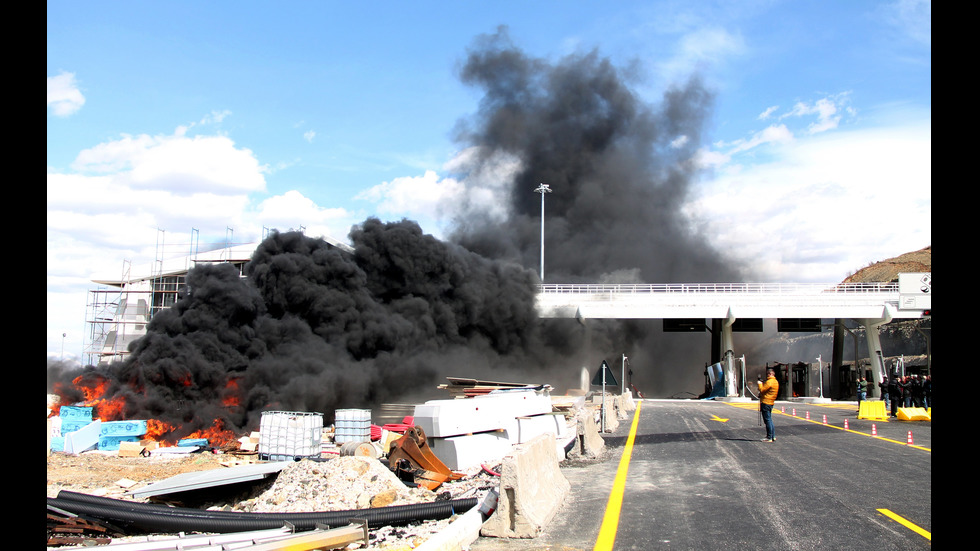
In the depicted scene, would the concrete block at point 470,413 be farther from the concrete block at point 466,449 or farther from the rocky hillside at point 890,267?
the rocky hillside at point 890,267

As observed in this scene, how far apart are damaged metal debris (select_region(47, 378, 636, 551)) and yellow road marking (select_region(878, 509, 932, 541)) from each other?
3520 millimetres

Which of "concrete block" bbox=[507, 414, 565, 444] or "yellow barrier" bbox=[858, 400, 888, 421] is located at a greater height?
"concrete block" bbox=[507, 414, 565, 444]

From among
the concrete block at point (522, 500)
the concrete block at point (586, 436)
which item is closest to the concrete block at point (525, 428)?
the concrete block at point (586, 436)

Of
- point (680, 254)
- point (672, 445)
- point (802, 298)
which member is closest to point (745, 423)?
point (672, 445)

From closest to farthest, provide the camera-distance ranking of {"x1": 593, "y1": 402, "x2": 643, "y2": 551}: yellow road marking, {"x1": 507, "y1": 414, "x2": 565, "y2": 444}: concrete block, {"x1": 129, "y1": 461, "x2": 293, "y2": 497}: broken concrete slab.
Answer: {"x1": 593, "y1": 402, "x2": 643, "y2": 551}: yellow road marking → {"x1": 129, "y1": 461, "x2": 293, "y2": 497}: broken concrete slab → {"x1": 507, "y1": 414, "x2": 565, "y2": 444}: concrete block

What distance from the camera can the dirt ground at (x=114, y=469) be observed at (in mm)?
13070

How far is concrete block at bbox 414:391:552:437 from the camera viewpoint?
1246 cm

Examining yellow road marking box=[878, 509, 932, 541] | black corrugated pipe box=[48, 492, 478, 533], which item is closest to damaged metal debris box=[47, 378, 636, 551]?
black corrugated pipe box=[48, 492, 478, 533]

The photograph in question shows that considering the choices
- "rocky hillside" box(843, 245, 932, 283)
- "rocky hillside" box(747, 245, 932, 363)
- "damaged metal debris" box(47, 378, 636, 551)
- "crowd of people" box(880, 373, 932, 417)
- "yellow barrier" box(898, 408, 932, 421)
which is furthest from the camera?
"rocky hillside" box(843, 245, 932, 283)

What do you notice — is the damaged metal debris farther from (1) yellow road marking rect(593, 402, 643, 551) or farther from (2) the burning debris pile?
(2) the burning debris pile

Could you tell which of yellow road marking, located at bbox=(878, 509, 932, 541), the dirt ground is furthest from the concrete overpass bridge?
yellow road marking, located at bbox=(878, 509, 932, 541)

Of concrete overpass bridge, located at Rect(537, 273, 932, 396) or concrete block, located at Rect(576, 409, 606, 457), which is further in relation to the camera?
concrete overpass bridge, located at Rect(537, 273, 932, 396)

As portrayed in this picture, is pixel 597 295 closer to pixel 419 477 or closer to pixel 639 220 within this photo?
pixel 639 220

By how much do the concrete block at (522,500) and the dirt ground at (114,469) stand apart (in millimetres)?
8493
